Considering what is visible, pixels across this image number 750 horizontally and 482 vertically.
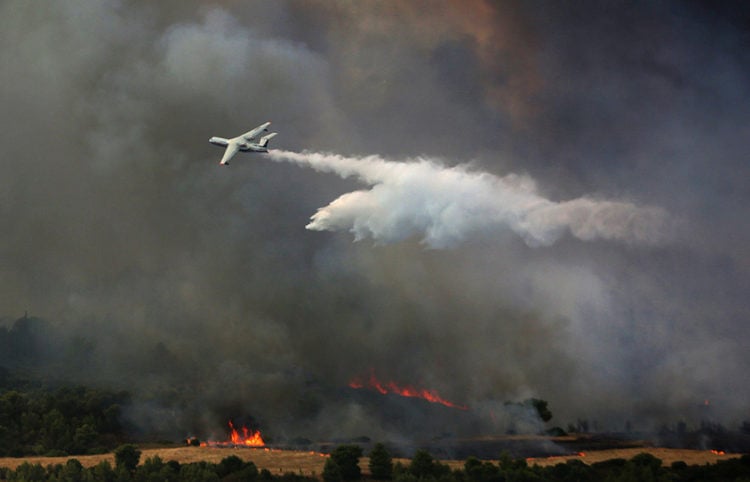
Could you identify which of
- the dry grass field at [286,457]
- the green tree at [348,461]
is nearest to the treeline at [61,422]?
the dry grass field at [286,457]

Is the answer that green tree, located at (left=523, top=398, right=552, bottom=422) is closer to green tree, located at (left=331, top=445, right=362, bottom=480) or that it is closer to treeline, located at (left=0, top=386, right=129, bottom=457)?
green tree, located at (left=331, top=445, right=362, bottom=480)

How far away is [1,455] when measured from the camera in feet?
375

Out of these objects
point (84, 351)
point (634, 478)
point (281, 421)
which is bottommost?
point (634, 478)

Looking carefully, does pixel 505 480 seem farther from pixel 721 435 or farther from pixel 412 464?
pixel 721 435

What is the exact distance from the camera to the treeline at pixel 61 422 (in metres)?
117

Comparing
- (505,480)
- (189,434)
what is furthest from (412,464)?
(189,434)

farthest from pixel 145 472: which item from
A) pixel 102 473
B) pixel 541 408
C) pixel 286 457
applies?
pixel 541 408

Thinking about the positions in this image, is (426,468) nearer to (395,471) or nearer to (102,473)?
(395,471)

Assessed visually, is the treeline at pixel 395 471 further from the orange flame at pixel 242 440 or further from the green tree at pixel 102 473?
the orange flame at pixel 242 440

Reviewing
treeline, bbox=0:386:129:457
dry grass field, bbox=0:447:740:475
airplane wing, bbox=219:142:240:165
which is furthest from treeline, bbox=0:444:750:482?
airplane wing, bbox=219:142:240:165

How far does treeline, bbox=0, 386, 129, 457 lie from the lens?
117250mm

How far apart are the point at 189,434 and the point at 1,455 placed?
2807 centimetres

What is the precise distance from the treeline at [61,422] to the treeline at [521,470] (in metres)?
39.5

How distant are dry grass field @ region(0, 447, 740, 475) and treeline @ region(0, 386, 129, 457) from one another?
5.25 m
